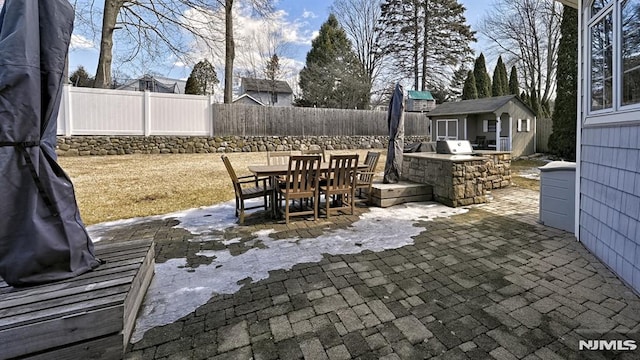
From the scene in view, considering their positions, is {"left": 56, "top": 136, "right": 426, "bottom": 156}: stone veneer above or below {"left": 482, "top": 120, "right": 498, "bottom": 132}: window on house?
below

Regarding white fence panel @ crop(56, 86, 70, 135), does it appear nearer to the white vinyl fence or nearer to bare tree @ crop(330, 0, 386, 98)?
the white vinyl fence

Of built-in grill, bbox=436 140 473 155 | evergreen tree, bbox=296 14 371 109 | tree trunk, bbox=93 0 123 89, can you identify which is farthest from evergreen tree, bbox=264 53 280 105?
built-in grill, bbox=436 140 473 155

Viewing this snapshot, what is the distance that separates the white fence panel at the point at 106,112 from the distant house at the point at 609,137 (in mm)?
12221

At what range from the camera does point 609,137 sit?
305cm

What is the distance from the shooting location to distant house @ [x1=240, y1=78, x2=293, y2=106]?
99.3 feet

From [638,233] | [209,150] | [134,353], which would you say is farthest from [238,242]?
[209,150]

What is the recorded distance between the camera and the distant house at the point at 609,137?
105 inches

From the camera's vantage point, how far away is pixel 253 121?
46.1 feet

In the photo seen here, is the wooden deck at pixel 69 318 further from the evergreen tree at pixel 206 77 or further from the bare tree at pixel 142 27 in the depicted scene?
the evergreen tree at pixel 206 77

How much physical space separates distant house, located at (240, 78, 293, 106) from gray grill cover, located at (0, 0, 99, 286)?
28724 millimetres

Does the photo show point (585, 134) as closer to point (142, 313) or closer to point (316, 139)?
point (142, 313)

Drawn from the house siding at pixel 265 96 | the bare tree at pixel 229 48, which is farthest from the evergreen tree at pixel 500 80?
the house siding at pixel 265 96

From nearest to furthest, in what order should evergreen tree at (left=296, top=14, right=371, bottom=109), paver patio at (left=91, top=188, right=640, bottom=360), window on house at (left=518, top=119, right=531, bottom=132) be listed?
paver patio at (left=91, top=188, right=640, bottom=360), window on house at (left=518, top=119, right=531, bottom=132), evergreen tree at (left=296, top=14, right=371, bottom=109)

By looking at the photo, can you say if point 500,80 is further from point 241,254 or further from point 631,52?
point 241,254
